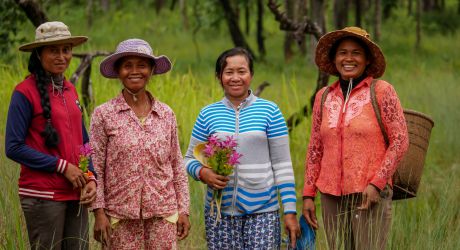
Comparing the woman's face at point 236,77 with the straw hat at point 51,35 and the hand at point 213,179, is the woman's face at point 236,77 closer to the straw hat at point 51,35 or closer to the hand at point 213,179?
the hand at point 213,179

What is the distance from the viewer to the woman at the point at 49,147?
379cm

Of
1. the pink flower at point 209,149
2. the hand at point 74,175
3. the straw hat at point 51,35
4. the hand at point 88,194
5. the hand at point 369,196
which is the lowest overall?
the hand at point 369,196

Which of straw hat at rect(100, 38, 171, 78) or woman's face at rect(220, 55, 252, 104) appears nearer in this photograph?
straw hat at rect(100, 38, 171, 78)

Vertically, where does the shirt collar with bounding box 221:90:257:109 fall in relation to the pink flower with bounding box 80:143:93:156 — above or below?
above

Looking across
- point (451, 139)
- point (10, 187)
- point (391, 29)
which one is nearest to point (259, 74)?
point (451, 139)

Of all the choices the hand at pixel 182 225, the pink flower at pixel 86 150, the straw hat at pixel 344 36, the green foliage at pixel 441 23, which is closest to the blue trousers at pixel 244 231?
the hand at pixel 182 225

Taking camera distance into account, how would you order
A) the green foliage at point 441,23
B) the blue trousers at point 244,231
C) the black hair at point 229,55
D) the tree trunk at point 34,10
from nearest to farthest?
the blue trousers at point 244,231, the black hair at point 229,55, the tree trunk at point 34,10, the green foliage at point 441,23

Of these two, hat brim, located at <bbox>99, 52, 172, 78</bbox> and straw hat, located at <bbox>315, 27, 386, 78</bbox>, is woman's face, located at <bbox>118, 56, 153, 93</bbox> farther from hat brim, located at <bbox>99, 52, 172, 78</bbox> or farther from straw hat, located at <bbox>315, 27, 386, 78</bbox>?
straw hat, located at <bbox>315, 27, 386, 78</bbox>

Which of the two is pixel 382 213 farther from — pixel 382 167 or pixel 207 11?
pixel 207 11

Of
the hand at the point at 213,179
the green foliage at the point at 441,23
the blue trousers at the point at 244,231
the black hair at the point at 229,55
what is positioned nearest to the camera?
the hand at the point at 213,179

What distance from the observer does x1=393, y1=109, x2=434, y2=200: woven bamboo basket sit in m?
4.43

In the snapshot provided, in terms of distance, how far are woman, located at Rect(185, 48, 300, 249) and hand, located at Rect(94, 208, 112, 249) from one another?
494mm

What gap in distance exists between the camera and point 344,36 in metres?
4.17

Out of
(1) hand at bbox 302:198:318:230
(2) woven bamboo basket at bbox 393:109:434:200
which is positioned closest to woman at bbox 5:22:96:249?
(1) hand at bbox 302:198:318:230
